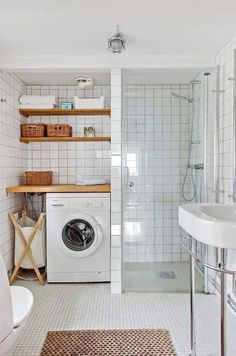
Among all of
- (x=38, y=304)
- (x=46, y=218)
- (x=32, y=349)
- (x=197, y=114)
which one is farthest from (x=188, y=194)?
(x=32, y=349)

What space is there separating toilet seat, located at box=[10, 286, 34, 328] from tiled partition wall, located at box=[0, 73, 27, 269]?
1175mm

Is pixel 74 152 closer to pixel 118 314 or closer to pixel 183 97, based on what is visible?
pixel 183 97

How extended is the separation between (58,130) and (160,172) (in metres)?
1.26

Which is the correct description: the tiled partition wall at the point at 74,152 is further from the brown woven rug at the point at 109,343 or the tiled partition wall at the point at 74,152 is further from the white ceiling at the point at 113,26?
the brown woven rug at the point at 109,343

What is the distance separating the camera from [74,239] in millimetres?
3037

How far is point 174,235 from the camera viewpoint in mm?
3123

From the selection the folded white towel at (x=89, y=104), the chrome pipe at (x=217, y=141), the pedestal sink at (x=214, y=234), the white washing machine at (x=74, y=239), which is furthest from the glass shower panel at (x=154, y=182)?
the pedestal sink at (x=214, y=234)

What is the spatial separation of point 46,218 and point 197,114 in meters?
1.86

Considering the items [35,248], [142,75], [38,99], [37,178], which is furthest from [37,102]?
[35,248]

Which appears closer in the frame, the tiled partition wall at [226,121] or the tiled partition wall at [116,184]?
the tiled partition wall at [226,121]

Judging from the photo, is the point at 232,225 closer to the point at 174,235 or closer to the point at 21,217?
the point at 174,235

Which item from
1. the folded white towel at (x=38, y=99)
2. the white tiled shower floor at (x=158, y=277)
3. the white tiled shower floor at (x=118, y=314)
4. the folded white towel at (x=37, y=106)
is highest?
the folded white towel at (x=38, y=99)

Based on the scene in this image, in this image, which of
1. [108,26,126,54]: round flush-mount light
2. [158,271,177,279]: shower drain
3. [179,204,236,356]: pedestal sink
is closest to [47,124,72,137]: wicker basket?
[108,26,126,54]: round flush-mount light

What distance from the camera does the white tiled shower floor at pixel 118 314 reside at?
79.6 inches
